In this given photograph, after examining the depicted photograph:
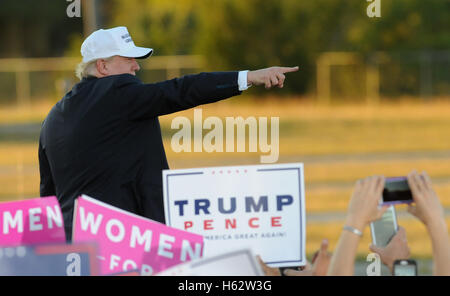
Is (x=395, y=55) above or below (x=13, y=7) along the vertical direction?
below

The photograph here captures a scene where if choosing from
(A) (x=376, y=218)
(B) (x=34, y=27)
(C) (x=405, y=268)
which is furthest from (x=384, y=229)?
(B) (x=34, y=27)

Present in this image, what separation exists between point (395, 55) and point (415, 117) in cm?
629

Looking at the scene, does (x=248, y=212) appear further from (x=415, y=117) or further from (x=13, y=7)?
(x=13, y=7)

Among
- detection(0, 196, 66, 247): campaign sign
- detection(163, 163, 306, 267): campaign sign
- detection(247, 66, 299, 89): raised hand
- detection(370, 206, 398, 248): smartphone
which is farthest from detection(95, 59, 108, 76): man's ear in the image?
detection(370, 206, 398, 248): smartphone

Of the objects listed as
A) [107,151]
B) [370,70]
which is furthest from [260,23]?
[107,151]

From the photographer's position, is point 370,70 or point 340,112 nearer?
point 340,112

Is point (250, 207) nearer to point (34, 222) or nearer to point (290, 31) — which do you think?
point (34, 222)

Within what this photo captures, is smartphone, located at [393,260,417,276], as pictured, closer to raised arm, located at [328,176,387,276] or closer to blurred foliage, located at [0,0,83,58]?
raised arm, located at [328,176,387,276]

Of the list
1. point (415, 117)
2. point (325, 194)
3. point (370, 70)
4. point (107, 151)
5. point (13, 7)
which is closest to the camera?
point (107, 151)

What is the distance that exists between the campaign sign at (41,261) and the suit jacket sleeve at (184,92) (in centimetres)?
114

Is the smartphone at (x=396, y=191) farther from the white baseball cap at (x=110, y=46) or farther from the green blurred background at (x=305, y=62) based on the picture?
the green blurred background at (x=305, y=62)

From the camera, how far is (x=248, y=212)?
273 cm

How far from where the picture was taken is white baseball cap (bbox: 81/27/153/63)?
3512mm

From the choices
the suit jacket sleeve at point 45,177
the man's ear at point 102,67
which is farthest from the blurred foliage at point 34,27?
the man's ear at point 102,67
